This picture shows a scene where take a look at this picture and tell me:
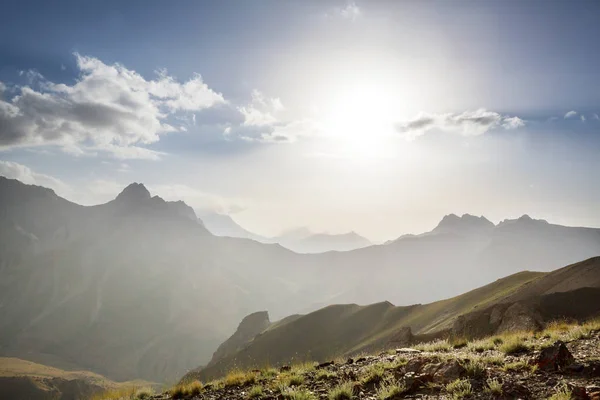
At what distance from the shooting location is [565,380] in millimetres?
8047

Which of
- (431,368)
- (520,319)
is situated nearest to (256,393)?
(431,368)

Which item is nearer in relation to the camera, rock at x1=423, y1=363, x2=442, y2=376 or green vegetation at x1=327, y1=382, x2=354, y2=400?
green vegetation at x1=327, y1=382, x2=354, y2=400

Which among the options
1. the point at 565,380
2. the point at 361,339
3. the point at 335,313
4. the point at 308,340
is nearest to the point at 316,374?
the point at 565,380

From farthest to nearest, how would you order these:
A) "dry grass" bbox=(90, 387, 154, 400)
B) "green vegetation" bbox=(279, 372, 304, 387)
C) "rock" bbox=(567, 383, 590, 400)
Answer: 1. "dry grass" bbox=(90, 387, 154, 400)
2. "green vegetation" bbox=(279, 372, 304, 387)
3. "rock" bbox=(567, 383, 590, 400)

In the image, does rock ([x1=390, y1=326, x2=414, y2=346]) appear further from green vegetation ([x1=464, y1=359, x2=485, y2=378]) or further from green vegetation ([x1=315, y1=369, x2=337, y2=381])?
green vegetation ([x1=464, y1=359, x2=485, y2=378])

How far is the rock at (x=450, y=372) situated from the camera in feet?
30.0

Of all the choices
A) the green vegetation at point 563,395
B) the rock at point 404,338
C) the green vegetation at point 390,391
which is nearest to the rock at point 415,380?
the green vegetation at point 390,391

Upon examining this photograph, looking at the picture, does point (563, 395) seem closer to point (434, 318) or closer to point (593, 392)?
point (593, 392)

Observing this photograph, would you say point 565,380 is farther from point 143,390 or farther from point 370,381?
point 143,390

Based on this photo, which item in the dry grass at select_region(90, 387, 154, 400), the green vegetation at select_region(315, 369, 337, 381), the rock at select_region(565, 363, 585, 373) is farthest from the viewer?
the dry grass at select_region(90, 387, 154, 400)

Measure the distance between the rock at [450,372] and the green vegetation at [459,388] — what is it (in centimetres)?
45

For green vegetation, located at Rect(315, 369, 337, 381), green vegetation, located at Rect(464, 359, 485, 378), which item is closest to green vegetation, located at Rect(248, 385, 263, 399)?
green vegetation, located at Rect(315, 369, 337, 381)

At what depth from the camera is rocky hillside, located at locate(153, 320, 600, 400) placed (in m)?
7.89

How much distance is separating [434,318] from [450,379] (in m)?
55.6
